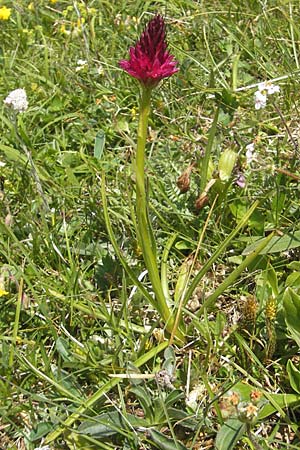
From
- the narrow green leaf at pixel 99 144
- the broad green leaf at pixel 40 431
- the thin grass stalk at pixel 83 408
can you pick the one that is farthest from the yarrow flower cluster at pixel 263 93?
the broad green leaf at pixel 40 431

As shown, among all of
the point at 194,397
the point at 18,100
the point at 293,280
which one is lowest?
the point at 194,397

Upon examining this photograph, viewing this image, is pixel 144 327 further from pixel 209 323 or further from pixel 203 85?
pixel 203 85

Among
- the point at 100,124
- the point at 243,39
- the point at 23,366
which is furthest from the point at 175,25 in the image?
the point at 23,366

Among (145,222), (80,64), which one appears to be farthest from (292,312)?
(80,64)

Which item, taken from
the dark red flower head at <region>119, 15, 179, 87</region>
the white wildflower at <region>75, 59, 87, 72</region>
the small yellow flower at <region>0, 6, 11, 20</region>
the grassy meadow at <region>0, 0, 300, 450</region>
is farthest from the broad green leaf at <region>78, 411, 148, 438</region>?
the small yellow flower at <region>0, 6, 11, 20</region>

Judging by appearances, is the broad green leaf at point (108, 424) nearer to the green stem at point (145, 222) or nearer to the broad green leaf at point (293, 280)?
the green stem at point (145, 222)

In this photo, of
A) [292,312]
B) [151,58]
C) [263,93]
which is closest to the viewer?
[151,58]

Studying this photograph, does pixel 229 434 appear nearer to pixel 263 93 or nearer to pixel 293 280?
pixel 293 280
